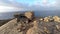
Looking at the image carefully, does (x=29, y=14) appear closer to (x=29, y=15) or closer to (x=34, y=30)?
(x=29, y=15)

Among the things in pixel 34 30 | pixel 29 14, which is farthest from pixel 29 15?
pixel 34 30

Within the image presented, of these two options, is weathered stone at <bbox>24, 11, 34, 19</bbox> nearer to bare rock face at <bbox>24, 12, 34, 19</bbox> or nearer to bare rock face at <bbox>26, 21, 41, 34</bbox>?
bare rock face at <bbox>24, 12, 34, 19</bbox>

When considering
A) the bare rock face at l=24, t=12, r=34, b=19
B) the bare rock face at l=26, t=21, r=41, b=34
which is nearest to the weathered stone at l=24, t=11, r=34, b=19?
the bare rock face at l=24, t=12, r=34, b=19

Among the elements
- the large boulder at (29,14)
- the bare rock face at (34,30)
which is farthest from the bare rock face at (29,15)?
the bare rock face at (34,30)

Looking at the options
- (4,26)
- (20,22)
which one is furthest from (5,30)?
(20,22)

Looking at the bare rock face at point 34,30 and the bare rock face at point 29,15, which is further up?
the bare rock face at point 29,15

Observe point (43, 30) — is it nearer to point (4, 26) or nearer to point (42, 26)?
point (42, 26)

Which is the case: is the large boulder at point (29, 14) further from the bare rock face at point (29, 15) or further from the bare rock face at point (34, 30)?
the bare rock face at point (34, 30)

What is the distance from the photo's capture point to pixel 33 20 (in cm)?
407

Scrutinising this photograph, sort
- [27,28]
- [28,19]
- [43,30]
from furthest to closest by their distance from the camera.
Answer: [28,19] < [27,28] < [43,30]

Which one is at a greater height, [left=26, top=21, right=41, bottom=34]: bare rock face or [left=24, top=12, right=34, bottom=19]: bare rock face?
[left=24, top=12, right=34, bottom=19]: bare rock face

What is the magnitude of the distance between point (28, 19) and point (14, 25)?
0.41 m

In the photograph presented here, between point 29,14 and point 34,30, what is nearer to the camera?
point 34,30

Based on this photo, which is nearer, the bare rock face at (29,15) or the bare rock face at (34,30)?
the bare rock face at (34,30)
